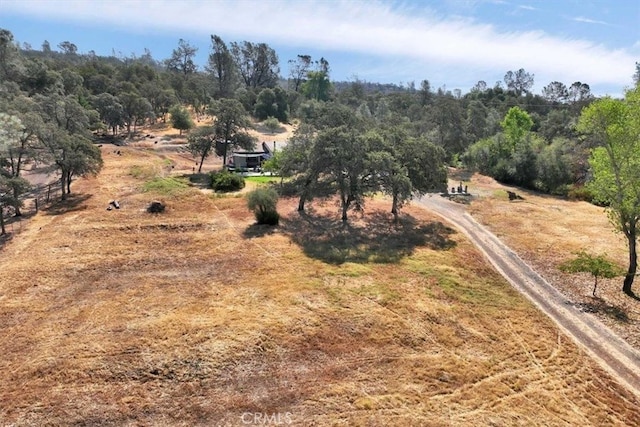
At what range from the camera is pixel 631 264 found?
28281mm

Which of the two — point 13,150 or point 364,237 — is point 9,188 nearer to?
point 13,150

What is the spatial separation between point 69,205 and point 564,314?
46146 millimetres

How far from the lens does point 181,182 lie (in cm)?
5231

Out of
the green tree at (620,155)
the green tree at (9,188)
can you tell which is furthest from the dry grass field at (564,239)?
the green tree at (9,188)

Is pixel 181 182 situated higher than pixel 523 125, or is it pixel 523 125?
pixel 523 125

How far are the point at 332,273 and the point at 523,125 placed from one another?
66.3 metres

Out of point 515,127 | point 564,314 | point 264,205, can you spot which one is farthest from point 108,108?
point 564,314

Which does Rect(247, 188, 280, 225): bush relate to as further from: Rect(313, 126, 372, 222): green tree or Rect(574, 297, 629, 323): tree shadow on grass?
Rect(574, 297, 629, 323): tree shadow on grass

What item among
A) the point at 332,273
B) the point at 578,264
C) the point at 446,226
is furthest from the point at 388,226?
the point at 578,264

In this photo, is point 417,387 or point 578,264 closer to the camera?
point 417,387

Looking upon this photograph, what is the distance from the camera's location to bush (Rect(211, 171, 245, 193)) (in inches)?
1977

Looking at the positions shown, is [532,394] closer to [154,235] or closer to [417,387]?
[417,387]

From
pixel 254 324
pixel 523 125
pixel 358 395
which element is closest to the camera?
pixel 358 395

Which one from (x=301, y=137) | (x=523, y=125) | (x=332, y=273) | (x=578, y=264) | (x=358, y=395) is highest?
(x=523, y=125)
